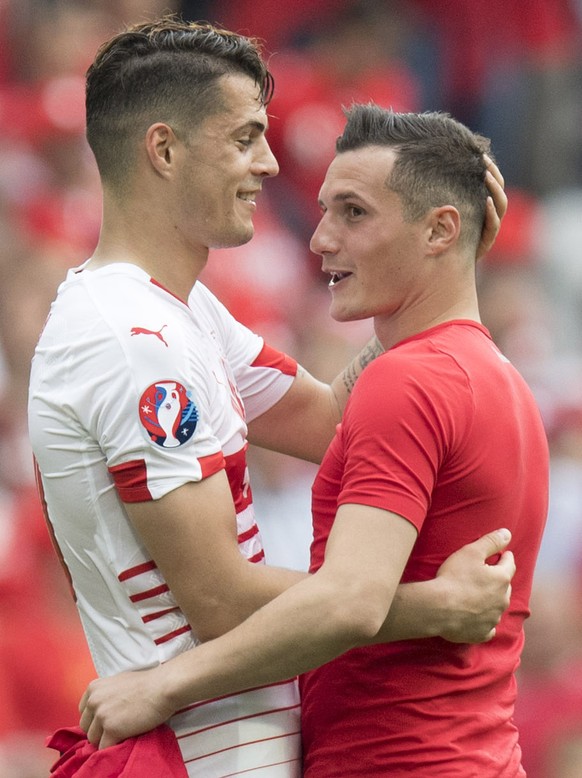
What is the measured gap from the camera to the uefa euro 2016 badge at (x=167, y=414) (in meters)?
2.30

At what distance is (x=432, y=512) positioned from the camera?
2.42m

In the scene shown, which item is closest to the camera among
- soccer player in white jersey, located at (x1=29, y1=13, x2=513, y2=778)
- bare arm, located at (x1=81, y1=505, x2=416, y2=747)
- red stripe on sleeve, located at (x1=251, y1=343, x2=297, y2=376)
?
bare arm, located at (x1=81, y1=505, x2=416, y2=747)

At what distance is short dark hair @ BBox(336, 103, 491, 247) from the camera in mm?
2617

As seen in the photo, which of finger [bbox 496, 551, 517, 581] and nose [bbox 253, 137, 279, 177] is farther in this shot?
nose [bbox 253, 137, 279, 177]

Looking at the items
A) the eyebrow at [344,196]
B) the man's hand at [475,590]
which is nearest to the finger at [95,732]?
the man's hand at [475,590]

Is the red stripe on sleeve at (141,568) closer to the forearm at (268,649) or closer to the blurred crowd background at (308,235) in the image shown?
the forearm at (268,649)

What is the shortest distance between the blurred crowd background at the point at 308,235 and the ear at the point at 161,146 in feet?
4.82

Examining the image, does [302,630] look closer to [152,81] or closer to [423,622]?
[423,622]

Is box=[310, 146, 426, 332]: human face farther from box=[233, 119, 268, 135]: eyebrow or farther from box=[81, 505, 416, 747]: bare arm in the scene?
box=[81, 505, 416, 747]: bare arm

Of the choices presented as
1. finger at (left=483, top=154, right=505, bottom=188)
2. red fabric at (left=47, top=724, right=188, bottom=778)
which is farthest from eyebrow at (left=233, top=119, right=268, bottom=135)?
red fabric at (left=47, top=724, right=188, bottom=778)

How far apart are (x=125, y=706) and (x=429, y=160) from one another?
1.20 metres

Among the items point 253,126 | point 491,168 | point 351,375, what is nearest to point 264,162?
point 253,126

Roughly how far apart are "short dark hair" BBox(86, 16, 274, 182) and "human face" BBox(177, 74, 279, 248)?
29mm

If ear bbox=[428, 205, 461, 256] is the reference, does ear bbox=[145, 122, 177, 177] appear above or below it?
above
